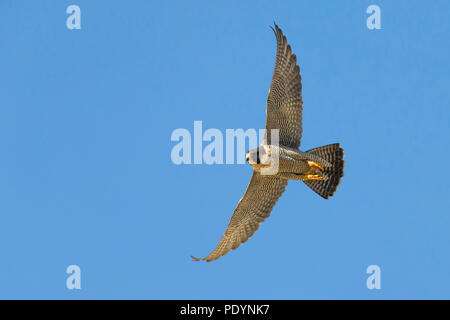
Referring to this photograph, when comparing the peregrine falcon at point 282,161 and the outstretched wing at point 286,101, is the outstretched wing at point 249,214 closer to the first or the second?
the peregrine falcon at point 282,161

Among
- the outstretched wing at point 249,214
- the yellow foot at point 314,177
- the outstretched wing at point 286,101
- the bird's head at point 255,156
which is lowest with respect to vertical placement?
the outstretched wing at point 249,214

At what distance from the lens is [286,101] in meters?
15.6

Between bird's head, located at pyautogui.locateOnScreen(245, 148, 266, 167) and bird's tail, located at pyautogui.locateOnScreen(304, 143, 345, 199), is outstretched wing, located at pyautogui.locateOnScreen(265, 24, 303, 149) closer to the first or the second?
bird's head, located at pyautogui.locateOnScreen(245, 148, 266, 167)

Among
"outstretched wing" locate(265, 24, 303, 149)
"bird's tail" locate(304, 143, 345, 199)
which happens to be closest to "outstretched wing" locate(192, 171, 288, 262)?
"bird's tail" locate(304, 143, 345, 199)

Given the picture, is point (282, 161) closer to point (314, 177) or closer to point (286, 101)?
point (314, 177)

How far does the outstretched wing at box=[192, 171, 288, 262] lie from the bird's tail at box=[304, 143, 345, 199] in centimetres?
82

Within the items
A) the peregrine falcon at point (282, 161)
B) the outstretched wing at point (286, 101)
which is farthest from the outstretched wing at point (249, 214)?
the outstretched wing at point (286, 101)

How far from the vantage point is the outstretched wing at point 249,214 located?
1617cm

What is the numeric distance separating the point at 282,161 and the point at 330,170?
1540 millimetres

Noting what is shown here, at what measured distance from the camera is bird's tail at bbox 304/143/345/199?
16016 millimetres
